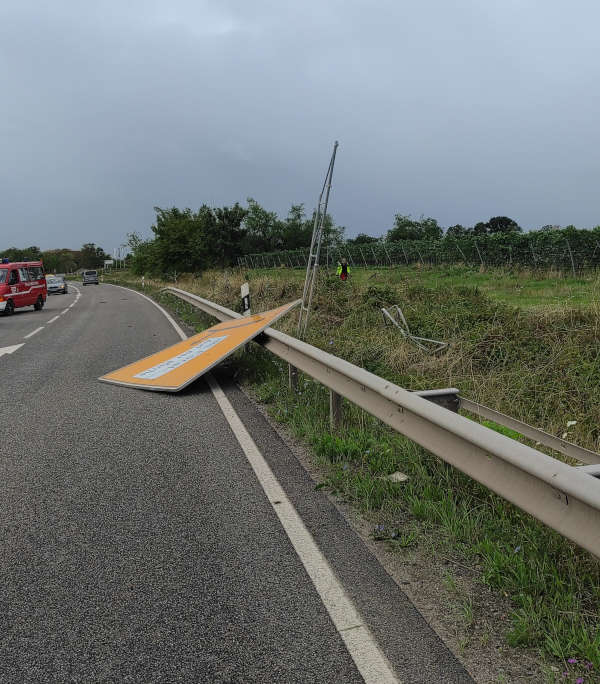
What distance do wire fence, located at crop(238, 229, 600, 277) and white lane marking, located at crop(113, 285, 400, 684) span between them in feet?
66.8

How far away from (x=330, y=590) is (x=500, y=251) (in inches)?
1137

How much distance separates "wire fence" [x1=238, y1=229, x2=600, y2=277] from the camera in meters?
23.6

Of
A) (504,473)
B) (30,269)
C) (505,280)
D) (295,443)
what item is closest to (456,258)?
(505,280)

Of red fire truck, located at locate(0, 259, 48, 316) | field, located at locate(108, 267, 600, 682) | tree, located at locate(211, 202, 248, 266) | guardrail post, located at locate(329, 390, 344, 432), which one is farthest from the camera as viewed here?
tree, located at locate(211, 202, 248, 266)

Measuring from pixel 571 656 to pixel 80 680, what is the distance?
1.86m

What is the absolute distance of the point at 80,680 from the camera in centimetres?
240

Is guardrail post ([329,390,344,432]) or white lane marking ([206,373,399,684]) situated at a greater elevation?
guardrail post ([329,390,344,432])

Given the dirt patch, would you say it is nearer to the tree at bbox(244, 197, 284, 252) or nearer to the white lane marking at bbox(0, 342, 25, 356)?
the white lane marking at bbox(0, 342, 25, 356)

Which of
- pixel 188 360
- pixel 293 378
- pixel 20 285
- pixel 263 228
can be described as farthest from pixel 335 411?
pixel 263 228

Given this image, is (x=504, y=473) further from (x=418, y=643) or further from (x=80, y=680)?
(x=80, y=680)

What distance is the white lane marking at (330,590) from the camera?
8.06ft

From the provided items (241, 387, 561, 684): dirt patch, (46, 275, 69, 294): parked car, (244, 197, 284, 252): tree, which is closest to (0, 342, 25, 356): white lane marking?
(241, 387, 561, 684): dirt patch

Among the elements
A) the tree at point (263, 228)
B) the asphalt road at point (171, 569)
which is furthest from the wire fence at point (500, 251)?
the tree at point (263, 228)

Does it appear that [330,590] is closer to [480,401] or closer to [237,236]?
[480,401]
